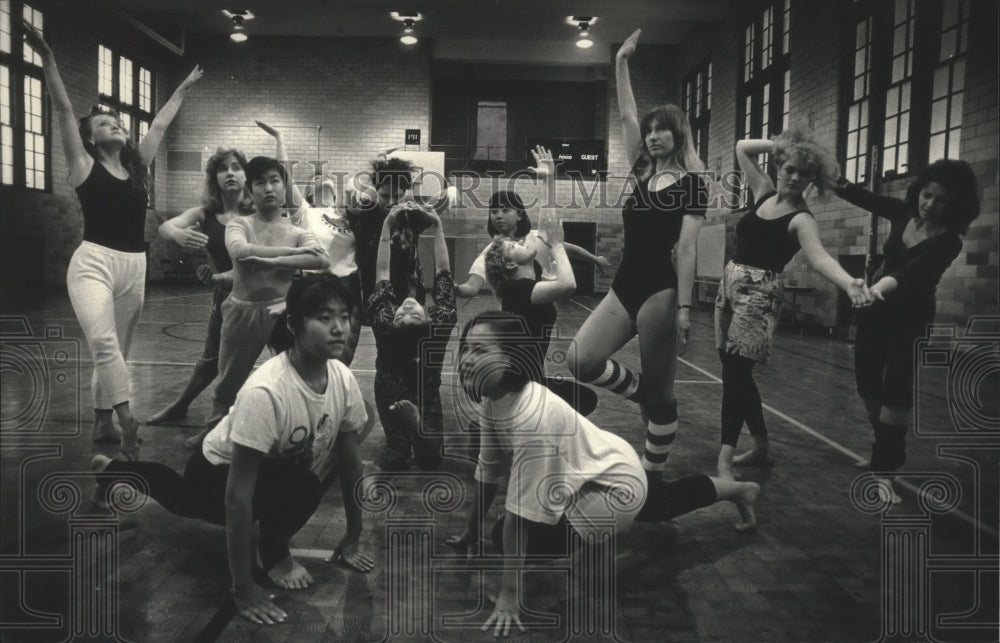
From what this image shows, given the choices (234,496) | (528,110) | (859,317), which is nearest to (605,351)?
(859,317)

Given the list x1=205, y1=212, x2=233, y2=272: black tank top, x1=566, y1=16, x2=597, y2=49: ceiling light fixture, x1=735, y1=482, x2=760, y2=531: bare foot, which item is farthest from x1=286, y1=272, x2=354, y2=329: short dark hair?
x1=566, y1=16, x2=597, y2=49: ceiling light fixture

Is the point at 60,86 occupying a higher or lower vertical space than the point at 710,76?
lower

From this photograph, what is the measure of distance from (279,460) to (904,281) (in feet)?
7.96

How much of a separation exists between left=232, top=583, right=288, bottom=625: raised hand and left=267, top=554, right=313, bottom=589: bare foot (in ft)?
0.55

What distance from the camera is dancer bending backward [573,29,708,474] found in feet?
8.84

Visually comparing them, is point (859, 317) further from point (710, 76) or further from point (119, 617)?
point (710, 76)

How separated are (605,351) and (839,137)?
5.98 m

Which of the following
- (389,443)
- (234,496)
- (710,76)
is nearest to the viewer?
(234,496)

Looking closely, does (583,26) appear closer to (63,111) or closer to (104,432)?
(63,111)

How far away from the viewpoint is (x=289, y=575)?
2.05 metres

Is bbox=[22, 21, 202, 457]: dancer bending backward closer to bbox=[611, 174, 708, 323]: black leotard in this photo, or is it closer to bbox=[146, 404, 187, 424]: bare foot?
bbox=[146, 404, 187, 424]: bare foot

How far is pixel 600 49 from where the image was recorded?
25.5 feet

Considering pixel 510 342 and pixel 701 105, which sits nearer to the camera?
pixel 510 342

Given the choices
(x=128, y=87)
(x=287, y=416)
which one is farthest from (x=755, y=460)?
(x=128, y=87)
